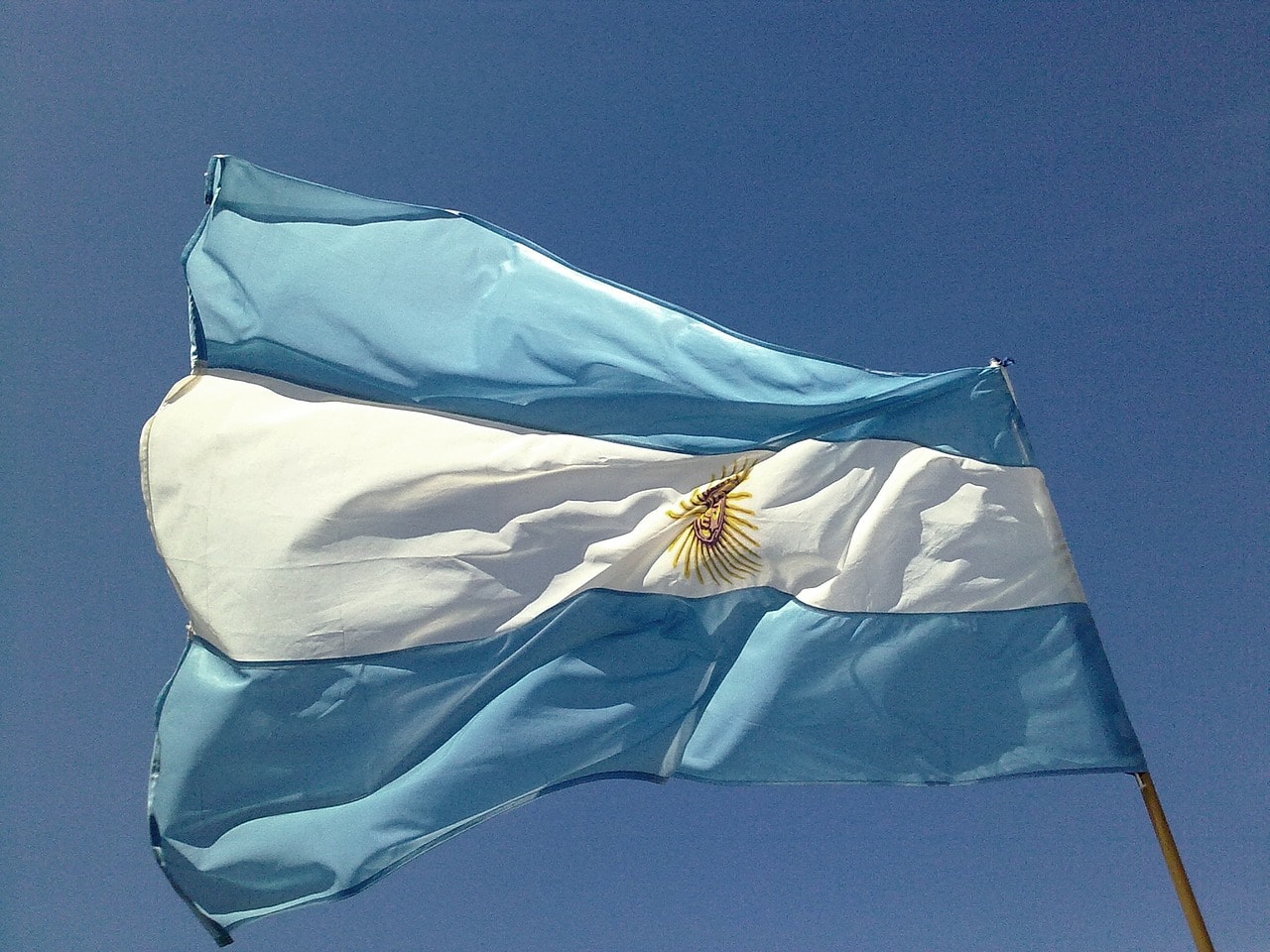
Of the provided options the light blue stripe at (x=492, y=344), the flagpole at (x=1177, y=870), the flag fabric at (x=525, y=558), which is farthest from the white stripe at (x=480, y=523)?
the flagpole at (x=1177, y=870)

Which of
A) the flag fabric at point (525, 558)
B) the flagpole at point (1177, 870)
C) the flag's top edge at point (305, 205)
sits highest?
the flag's top edge at point (305, 205)

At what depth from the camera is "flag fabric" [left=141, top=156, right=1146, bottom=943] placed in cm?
1170

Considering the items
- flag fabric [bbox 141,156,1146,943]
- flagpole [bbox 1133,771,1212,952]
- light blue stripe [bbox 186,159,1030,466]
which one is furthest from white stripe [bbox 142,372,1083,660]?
flagpole [bbox 1133,771,1212,952]

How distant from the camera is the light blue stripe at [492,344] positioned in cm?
1234

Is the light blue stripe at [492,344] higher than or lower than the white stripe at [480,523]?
higher

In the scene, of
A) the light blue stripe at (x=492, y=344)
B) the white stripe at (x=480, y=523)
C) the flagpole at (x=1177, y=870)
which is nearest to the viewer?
the flagpole at (x=1177, y=870)

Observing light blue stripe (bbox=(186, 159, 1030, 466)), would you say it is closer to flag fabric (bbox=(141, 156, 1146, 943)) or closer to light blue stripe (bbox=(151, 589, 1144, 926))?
flag fabric (bbox=(141, 156, 1146, 943))

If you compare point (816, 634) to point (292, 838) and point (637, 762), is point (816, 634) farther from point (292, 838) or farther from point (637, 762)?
point (292, 838)

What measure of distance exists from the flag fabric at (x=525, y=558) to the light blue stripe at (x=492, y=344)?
0.03 m

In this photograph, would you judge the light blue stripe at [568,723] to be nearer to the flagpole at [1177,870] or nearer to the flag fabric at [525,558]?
the flag fabric at [525,558]

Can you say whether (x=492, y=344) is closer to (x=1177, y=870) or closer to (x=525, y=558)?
(x=525, y=558)

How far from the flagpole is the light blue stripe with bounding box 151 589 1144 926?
731 millimetres

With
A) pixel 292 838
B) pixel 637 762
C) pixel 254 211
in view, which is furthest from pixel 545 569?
pixel 254 211

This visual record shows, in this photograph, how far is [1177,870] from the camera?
10016 mm
